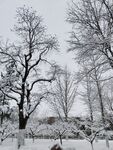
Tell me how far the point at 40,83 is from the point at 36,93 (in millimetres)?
1696

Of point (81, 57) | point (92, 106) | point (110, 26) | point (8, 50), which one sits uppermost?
point (8, 50)

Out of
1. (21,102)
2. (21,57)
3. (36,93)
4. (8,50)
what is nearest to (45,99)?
(36,93)

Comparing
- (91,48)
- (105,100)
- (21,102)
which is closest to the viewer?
(91,48)

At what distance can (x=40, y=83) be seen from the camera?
2014 cm

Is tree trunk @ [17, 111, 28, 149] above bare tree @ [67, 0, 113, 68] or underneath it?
underneath

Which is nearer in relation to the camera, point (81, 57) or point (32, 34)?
point (81, 57)

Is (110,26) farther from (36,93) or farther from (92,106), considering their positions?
(92,106)

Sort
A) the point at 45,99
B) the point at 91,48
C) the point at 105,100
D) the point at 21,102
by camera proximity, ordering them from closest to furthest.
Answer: the point at 91,48 → the point at 21,102 → the point at 45,99 → the point at 105,100

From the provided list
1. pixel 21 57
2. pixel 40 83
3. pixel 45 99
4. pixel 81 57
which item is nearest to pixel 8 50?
pixel 21 57

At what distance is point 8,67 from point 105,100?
12107 mm

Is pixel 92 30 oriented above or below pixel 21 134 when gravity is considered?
above

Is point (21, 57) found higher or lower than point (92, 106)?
higher

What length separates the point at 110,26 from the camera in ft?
37.7

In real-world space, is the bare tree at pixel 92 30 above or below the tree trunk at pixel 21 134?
above
